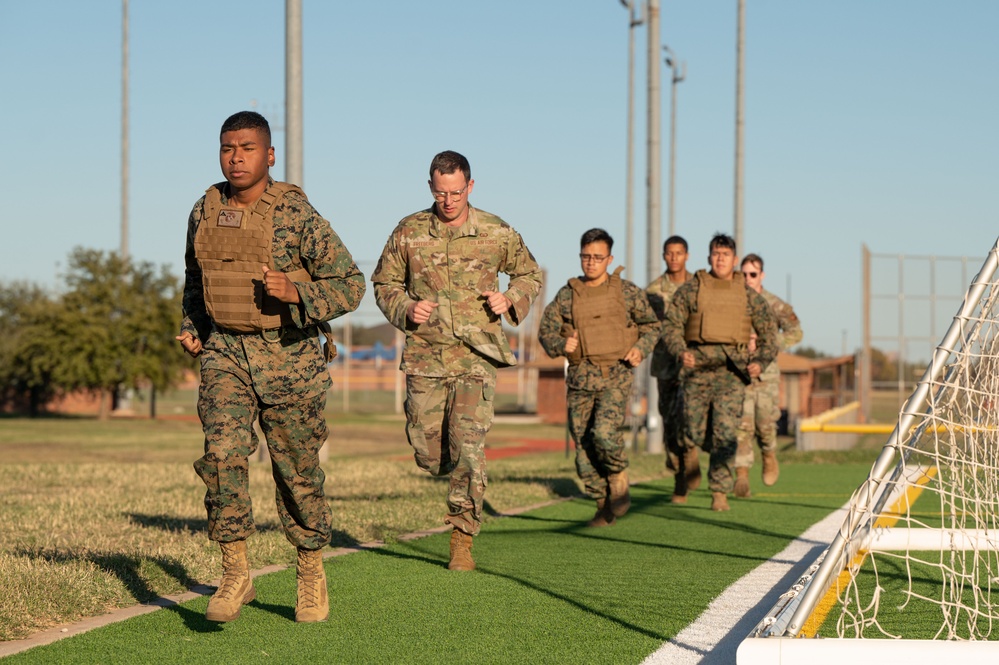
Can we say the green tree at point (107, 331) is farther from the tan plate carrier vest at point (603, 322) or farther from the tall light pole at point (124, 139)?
the tan plate carrier vest at point (603, 322)

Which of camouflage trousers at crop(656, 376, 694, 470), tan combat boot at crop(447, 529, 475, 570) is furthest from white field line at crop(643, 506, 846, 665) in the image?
camouflage trousers at crop(656, 376, 694, 470)

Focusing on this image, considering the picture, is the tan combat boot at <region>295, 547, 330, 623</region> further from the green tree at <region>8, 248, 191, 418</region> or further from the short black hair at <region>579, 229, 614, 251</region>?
the green tree at <region>8, 248, 191, 418</region>

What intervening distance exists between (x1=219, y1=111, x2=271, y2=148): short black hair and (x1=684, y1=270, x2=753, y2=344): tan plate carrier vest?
6.19 meters

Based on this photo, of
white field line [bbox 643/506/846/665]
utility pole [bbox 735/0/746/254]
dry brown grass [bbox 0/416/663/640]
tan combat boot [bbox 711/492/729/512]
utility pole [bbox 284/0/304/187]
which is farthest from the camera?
utility pole [bbox 735/0/746/254]

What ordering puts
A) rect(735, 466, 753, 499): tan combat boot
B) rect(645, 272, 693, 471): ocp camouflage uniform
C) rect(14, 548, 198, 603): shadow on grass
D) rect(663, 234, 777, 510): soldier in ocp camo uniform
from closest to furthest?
rect(14, 548, 198, 603): shadow on grass < rect(663, 234, 777, 510): soldier in ocp camo uniform < rect(645, 272, 693, 471): ocp camouflage uniform < rect(735, 466, 753, 499): tan combat boot

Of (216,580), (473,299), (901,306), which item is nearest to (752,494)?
(473,299)

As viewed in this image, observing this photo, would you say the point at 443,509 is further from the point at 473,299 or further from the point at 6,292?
the point at 6,292

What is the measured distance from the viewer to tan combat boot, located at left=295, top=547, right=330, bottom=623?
19.4 feet

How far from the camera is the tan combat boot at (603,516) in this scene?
10.2 meters

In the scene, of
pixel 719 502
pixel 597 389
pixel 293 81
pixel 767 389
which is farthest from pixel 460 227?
pixel 293 81

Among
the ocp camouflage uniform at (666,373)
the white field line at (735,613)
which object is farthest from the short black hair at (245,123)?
the ocp camouflage uniform at (666,373)

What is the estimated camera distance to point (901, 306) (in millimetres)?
29344

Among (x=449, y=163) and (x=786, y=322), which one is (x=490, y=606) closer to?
(x=449, y=163)

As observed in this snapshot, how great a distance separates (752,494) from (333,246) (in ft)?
27.4
